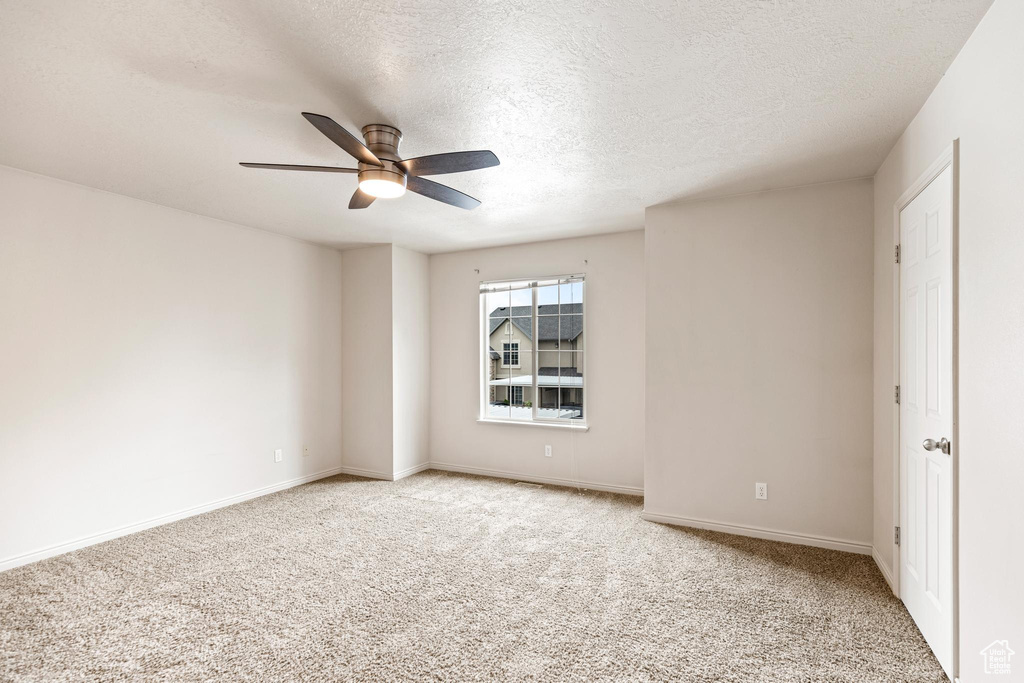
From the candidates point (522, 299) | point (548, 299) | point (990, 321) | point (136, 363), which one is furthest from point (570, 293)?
point (136, 363)

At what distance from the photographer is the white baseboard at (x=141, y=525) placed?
309 centimetres

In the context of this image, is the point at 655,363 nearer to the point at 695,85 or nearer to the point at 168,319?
the point at 695,85

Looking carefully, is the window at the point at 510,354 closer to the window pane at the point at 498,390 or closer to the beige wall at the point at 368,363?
the window pane at the point at 498,390

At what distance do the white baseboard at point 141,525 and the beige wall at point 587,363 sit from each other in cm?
163

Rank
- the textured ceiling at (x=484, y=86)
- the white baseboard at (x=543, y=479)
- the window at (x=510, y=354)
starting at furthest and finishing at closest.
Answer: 1. the window at (x=510, y=354)
2. the white baseboard at (x=543, y=479)
3. the textured ceiling at (x=484, y=86)

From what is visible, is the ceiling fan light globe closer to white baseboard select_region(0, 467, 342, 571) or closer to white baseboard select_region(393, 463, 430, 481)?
white baseboard select_region(0, 467, 342, 571)

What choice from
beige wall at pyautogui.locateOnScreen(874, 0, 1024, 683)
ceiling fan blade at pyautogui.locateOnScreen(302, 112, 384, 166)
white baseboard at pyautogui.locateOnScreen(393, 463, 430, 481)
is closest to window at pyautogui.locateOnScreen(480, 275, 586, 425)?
white baseboard at pyautogui.locateOnScreen(393, 463, 430, 481)

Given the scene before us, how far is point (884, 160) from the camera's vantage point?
2.92 meters

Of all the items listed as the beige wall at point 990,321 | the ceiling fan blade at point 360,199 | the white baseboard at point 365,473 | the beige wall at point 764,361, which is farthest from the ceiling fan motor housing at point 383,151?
the white baseboard at point 365,473

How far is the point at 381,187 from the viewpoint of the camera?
2.47m

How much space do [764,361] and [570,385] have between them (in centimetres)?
195

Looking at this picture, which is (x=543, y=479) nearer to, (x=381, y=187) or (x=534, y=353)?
(x=534, y=353)

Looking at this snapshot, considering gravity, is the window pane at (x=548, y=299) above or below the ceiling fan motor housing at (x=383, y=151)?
below

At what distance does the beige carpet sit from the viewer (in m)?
2.09
